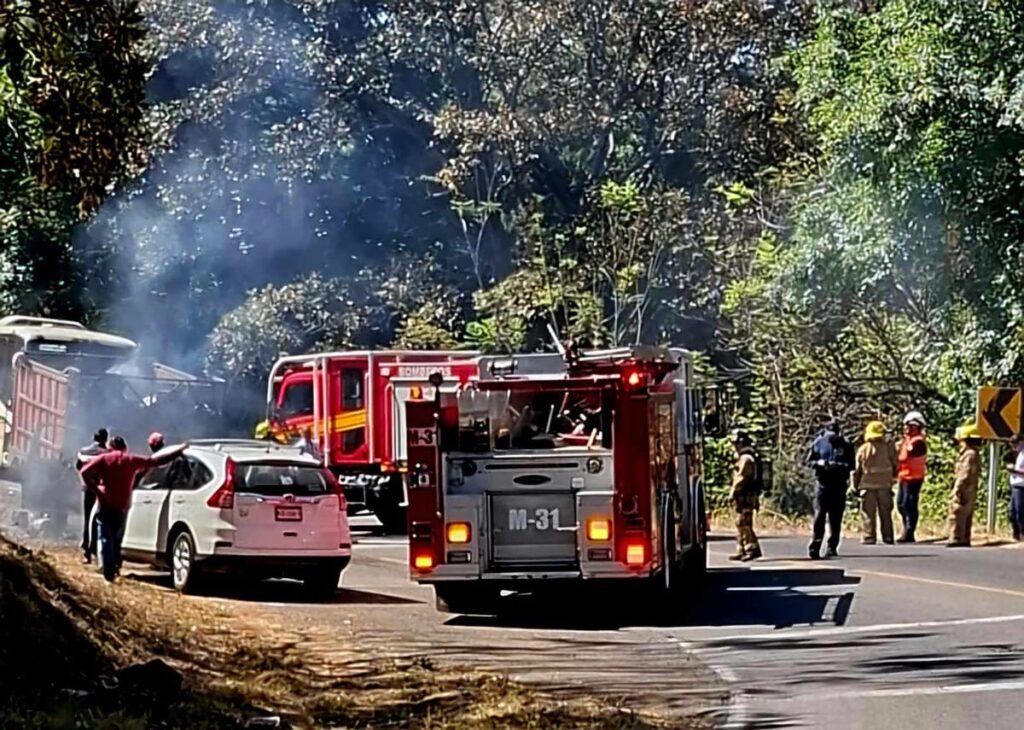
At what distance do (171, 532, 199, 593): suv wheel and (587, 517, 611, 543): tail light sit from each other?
4.60 metres

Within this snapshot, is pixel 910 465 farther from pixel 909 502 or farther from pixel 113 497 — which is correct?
pixel 113 497

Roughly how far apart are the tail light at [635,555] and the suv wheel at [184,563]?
4.93m

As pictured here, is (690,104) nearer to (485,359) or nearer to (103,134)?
(485,359)

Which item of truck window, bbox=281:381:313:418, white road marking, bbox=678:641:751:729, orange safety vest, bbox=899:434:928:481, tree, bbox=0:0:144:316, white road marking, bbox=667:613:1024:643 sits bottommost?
white road marking, bbox=678:641:751:729

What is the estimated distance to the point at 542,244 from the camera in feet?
125

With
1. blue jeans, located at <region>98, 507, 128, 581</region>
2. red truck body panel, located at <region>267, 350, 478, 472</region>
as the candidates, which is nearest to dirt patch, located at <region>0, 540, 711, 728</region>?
blue jeans, located at <region>98, 507, 128, 581</region>

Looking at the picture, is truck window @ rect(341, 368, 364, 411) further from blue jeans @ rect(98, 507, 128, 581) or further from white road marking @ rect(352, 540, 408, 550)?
blue jeans @ rect(98, 507, 128, 581)

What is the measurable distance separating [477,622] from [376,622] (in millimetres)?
972

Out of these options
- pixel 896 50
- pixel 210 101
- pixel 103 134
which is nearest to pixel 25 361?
pixel 210 101

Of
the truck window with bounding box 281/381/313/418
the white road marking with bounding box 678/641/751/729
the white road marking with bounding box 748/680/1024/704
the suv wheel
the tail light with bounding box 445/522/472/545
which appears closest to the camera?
the white road marking with bounding box 678/641/751/729

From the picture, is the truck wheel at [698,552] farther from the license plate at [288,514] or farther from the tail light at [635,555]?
the license plate at [288,514]

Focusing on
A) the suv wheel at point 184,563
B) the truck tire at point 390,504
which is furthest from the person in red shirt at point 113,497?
the truck tire at point 390,504

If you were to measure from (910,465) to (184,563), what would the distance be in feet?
40.3

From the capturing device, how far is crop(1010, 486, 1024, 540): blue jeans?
90.1 feet
